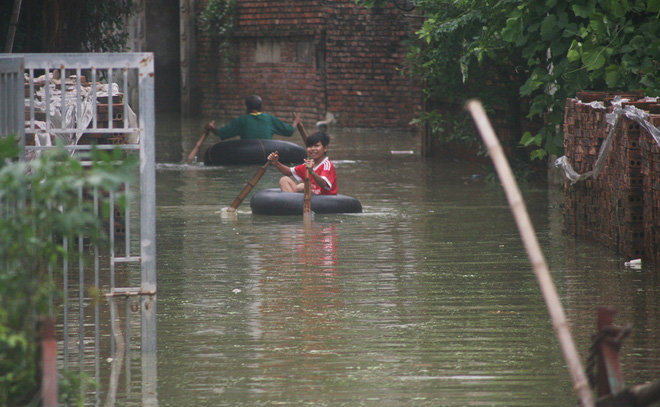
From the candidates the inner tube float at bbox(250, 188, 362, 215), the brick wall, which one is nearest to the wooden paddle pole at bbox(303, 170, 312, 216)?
the inner tube float at bbox(250, 188, 362, 215)

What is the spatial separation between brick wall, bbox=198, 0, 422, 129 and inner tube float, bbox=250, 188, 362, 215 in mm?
12992

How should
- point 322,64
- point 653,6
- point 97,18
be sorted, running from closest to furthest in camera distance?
point 653,6 < point 97,18 < point 322,64

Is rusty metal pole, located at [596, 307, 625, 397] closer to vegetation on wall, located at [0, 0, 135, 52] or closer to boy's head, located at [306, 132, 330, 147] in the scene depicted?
boy's head, located at [306, 132, 330, 147]

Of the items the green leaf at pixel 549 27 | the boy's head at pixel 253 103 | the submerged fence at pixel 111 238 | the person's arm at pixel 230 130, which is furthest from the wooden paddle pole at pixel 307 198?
the boy's head at pixel 253 103

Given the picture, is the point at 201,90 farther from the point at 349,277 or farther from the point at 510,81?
the point at 349,277

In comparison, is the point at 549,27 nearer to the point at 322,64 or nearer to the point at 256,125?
the point at 256,125

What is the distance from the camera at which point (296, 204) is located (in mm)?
12102

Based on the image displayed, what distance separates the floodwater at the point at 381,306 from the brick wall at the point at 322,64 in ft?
44.1

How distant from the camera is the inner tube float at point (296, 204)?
39.7 ft

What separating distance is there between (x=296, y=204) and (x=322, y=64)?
15.7m

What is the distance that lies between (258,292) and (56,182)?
4640mm

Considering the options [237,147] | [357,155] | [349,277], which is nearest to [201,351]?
[349,277]

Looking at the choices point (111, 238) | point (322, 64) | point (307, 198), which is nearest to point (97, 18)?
point (307, 198)

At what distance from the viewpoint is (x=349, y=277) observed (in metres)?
8.43
